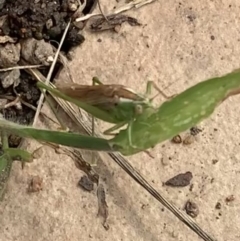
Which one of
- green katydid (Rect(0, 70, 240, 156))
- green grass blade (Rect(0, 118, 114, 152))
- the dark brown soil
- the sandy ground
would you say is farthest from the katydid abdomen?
the dark brown soil

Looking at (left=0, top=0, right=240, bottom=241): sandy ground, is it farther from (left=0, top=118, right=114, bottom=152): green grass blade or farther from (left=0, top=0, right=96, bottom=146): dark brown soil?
(left=0, top=118, right=114, bottom=152): green grass blade

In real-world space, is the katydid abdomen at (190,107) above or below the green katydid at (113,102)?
above

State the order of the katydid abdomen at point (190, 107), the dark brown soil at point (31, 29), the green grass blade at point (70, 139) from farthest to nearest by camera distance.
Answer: the dark brown soil at point (31, 29) < the green grass blade at point (70, 139) < the katydid abdomen at point (190, 107)

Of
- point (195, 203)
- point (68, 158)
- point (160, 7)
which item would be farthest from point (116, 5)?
point (195, 203)

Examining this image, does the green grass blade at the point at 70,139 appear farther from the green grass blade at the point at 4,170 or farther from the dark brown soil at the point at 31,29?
the dark brown soil at the point at 31,29

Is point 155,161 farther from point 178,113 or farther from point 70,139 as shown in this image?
point 178,113

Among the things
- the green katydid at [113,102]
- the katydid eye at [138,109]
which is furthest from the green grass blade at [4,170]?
the katydid eye at [138,109]

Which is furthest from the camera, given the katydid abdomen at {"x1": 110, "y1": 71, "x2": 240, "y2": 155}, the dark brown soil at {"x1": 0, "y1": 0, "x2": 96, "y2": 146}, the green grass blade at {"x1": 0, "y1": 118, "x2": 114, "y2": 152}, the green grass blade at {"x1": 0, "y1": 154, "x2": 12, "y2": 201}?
→ the dark brown soil at {"x1": 0, "y1": 0, "x2": 96, "y2": 146}

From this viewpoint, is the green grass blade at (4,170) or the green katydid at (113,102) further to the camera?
the green grass blade at (4,170)
